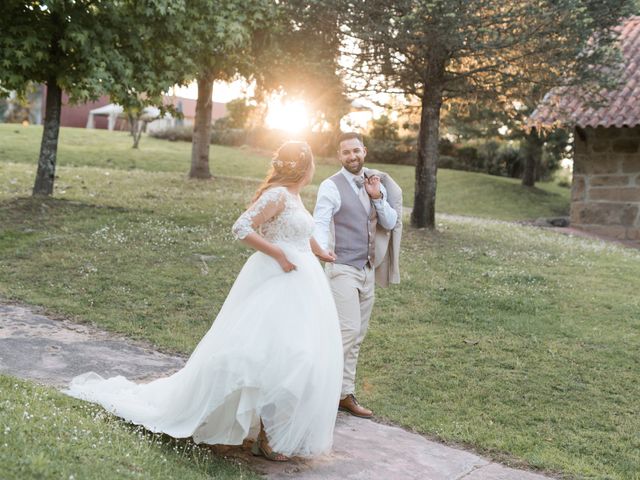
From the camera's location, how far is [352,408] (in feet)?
20.9

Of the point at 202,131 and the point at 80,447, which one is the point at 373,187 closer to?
the point at 80,447

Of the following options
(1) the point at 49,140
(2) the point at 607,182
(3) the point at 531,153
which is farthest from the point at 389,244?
(3) the point at 531,153

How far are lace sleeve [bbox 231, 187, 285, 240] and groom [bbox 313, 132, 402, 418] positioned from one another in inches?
34.9

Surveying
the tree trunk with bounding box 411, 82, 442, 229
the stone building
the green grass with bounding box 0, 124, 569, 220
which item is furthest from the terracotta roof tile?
the green grass with bounding box 0, 124, 569, 220

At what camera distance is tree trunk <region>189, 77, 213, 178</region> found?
67.4ft

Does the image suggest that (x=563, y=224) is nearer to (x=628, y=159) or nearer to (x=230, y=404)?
(x=628, y=159)

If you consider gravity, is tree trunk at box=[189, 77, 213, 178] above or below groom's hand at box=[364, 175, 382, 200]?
above

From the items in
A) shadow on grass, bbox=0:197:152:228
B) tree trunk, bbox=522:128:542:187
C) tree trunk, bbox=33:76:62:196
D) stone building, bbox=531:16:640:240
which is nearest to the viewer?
shadow on grass, bbox=0:197:152:228

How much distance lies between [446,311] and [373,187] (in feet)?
13.0

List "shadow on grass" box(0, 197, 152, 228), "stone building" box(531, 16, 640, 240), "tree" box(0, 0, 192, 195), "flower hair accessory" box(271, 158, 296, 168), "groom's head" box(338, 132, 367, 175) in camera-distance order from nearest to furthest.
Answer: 1. "flower hair accessory" box(271, 158, 296, 168)
2. "groom's head" box(338, 132, 367, 175)
3. "tree" box(0, 0, 192, 195)
4. "shadow on grass" box(0, 197, 152, 228)
5. "stone building" box(531, 16, 640, 240)

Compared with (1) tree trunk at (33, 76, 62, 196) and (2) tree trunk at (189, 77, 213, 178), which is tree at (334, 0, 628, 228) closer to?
(1) tree trunk at (33, 76, 62, 196)

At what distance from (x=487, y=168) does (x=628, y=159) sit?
16.7 metres

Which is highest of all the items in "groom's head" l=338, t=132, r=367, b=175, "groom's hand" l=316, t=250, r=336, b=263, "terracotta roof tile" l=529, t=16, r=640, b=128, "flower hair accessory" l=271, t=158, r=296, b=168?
"terracotta roof tile" l=529, t=16, r=640, b=128

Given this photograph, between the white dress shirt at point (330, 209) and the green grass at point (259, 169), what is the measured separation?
680 inches
